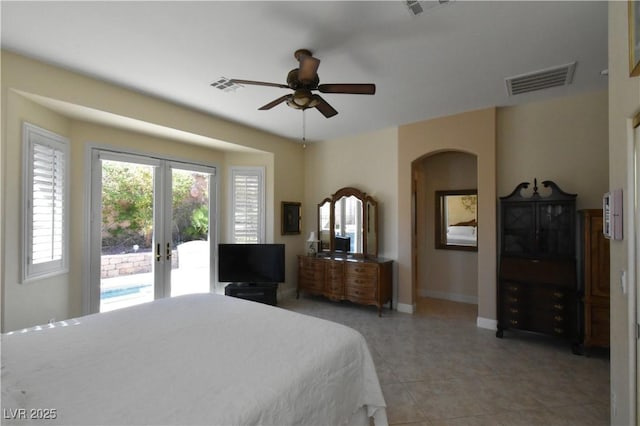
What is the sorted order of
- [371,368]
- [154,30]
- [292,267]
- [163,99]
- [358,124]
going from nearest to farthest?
[371,368], [154,30], [163,99], [358,124], [292,267]

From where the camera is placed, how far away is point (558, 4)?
6.22 ft

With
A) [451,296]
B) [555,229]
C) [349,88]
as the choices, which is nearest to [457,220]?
[451,296]

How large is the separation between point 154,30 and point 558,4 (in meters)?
2.81

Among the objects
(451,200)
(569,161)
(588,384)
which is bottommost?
(588,384)

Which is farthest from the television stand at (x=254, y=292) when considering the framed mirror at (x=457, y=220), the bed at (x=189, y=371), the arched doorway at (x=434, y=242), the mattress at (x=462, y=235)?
the mattress at (x=462, y=235)

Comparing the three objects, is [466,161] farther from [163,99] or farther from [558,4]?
[163,99]

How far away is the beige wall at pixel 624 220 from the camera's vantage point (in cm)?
150

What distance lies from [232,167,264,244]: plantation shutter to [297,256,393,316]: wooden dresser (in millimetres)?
939

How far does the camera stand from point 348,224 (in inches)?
191

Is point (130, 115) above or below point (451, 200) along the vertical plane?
above

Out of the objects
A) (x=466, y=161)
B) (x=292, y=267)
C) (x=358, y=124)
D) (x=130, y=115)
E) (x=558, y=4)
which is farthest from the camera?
(x=292, y=267)

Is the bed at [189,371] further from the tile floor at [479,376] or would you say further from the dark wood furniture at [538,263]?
the dark wood furniture at [538,263]

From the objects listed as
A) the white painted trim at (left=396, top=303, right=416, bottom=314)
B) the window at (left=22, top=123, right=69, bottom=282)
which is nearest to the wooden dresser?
the white painted trim at (left=396, top=303, right=416, bottom=314)

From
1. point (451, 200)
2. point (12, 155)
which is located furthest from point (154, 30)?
point (451, 200)
